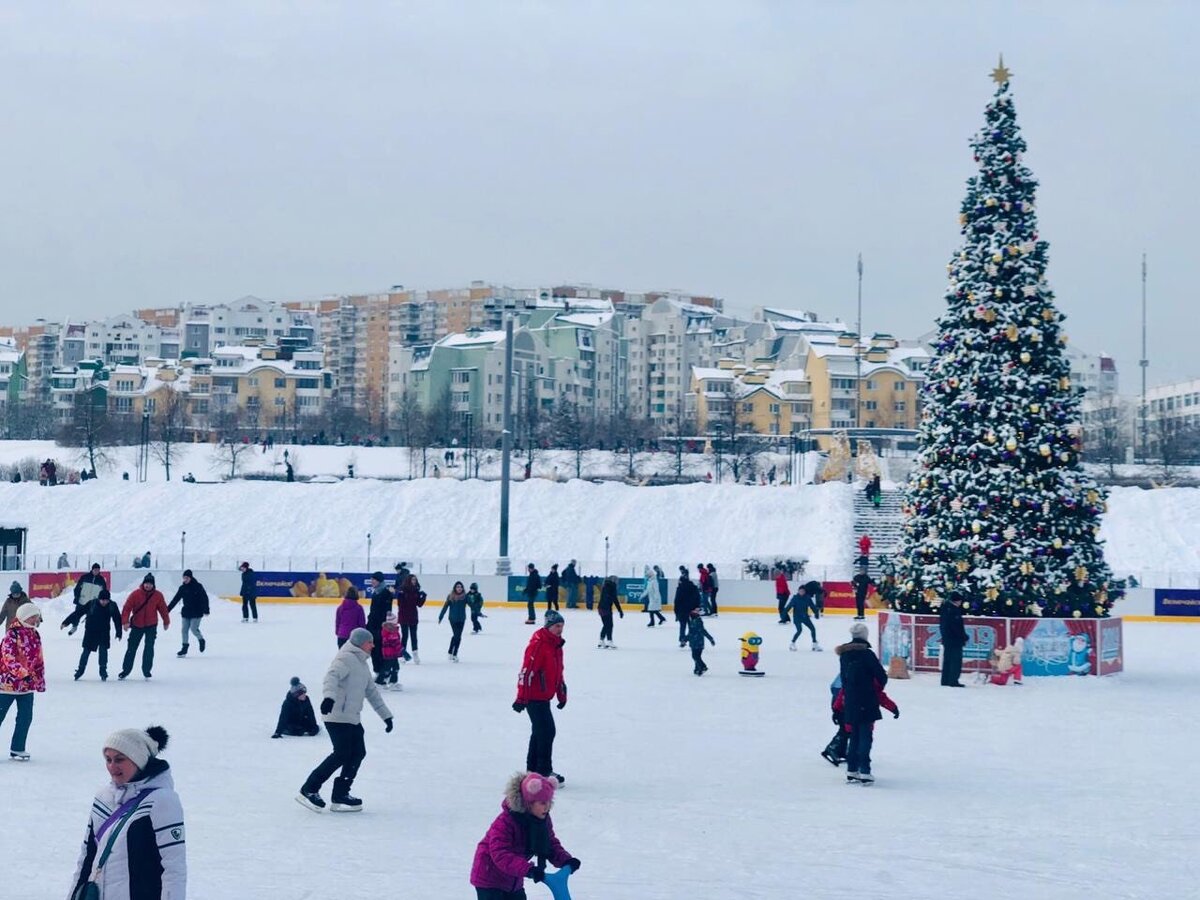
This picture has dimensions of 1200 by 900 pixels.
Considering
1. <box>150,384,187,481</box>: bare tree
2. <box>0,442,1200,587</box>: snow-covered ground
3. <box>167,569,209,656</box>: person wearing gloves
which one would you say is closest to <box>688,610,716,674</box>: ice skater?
<box>167,569,209,656</box>: person wearing gloves

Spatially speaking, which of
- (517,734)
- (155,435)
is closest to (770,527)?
(517,734)

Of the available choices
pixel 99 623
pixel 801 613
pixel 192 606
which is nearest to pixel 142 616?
pixel 99 623

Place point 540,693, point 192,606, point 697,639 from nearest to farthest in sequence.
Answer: point 540,693, point 697,639, point 192,606

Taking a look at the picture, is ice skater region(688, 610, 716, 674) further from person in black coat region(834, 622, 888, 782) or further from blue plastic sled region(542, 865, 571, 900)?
blue plastic sled region(542, 865, 571, 900)

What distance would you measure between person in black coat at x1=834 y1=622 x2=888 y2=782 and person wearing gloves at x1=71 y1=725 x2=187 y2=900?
24.7 feet

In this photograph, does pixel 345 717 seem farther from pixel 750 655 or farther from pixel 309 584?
pixel 309 584

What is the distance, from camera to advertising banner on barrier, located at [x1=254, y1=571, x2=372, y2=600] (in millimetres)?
40812

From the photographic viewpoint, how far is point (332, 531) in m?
57.9

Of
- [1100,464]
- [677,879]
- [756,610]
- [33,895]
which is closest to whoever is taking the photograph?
[33,895]

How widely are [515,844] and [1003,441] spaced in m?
16.8

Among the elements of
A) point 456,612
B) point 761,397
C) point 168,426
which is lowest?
point 456,612

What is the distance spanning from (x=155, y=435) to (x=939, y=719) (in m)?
94.0

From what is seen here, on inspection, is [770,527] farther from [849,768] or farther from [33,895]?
[33,895]

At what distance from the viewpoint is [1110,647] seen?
72.6 feet
